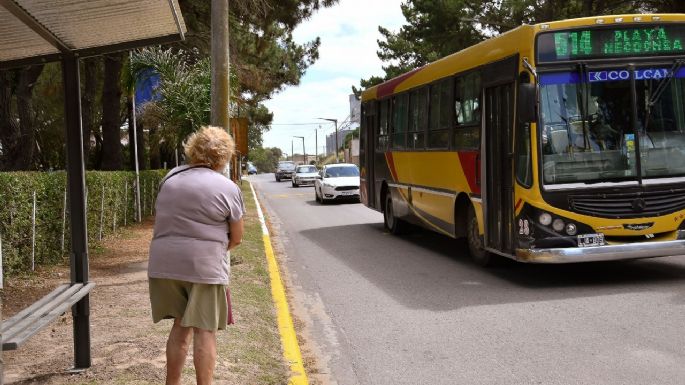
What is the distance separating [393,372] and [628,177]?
4435 millimetres

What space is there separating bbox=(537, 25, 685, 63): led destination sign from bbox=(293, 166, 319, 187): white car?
37.9 metres

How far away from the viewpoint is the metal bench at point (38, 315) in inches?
157

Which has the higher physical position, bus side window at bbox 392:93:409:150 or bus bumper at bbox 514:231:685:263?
bus side window at bbox 392:93:409:150

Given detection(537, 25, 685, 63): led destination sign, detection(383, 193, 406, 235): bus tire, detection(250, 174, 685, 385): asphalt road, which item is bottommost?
detection(250, 174, 685, 385): asphalt road

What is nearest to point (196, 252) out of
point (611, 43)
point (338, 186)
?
point (611, 43)

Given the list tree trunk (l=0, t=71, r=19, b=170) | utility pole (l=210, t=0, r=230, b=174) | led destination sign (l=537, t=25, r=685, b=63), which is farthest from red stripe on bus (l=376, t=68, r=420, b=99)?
tree trunk (l=0, t=71, r=19, b=170)

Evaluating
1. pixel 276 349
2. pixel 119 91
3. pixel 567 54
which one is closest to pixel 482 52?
pixel 567 54

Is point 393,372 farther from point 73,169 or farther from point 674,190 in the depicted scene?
point 674,190

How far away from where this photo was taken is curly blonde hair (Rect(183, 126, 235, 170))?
15.0ft

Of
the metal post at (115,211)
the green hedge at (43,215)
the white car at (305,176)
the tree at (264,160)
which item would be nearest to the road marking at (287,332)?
the green hedge at (43,215)

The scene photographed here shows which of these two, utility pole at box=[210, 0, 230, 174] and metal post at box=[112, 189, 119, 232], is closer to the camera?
utility pole at box=[210, 0, 230, 174]

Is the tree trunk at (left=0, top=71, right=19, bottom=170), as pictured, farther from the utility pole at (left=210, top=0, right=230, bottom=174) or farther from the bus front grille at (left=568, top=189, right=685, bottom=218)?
the bus front grille at (left=568, top=189, right=685, bottom=218)

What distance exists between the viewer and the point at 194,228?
173 inches

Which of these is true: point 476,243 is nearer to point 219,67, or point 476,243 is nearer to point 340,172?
point 219,67
